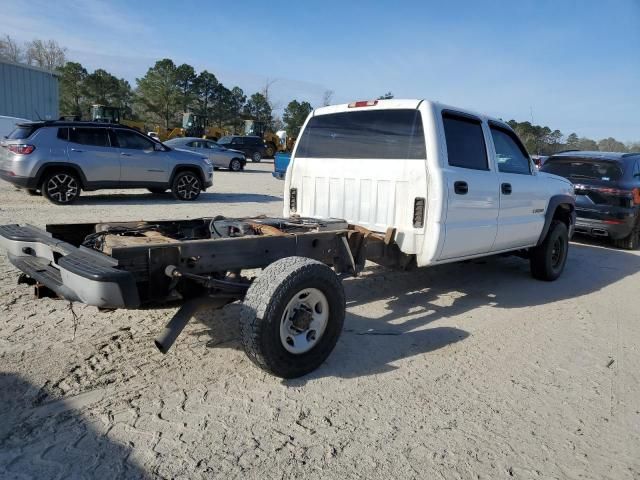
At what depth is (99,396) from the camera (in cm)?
309

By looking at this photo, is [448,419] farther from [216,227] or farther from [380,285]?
Result: [380,285]

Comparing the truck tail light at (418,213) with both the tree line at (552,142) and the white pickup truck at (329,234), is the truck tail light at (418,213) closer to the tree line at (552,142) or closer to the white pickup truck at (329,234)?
the white pickup truck at (329,234)

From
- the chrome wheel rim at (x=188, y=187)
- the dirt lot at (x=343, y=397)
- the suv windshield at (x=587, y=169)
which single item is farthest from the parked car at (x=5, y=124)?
the suv windshield at (x=587, y=169)

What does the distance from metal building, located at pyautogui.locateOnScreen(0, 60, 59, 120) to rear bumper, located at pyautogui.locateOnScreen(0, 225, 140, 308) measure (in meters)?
28.9

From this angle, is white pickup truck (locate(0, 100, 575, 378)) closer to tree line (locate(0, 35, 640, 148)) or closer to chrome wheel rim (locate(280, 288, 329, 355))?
chrome wheel rim (locate(280, 288, 329, 355))

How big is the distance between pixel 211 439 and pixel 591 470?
2.08 meters

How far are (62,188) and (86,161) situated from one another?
30.4 inches

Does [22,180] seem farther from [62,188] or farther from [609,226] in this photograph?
[609,226]

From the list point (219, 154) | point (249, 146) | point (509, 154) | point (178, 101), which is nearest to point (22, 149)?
point (509, 154)

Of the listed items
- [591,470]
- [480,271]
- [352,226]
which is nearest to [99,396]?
[352,226]

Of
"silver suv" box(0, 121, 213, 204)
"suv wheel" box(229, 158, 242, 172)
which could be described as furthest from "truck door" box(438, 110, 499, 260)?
"suv wheel" box(229, 158, 242, 172)

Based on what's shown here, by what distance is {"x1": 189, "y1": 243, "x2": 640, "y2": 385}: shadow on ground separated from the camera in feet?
13.1

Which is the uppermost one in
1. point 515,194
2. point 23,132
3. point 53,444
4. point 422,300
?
point 23,132

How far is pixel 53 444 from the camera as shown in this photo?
2.61m
